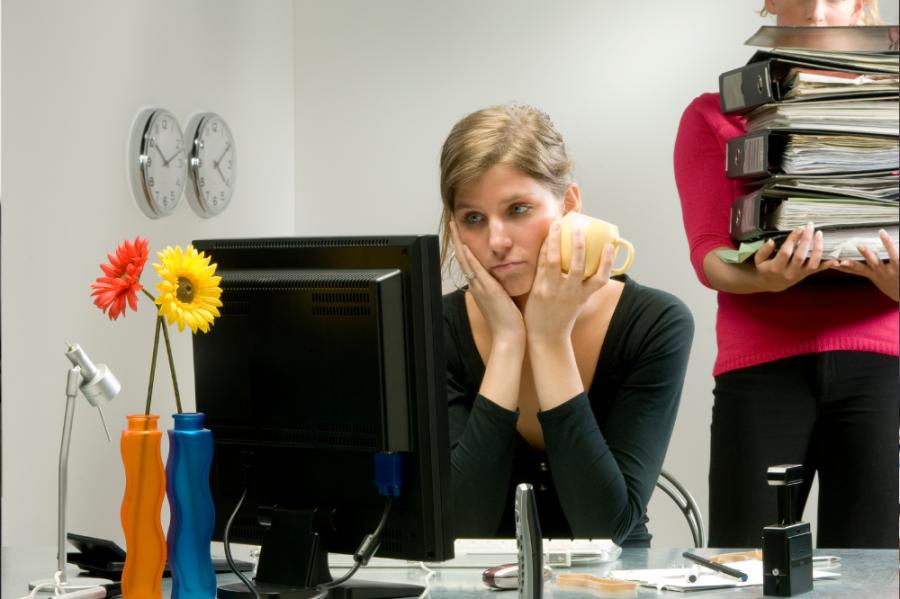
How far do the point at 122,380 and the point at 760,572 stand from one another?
1921 millimetres

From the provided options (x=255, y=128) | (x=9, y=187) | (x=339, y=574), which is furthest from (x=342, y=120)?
(x=339, y=574)

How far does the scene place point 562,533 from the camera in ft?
5.37

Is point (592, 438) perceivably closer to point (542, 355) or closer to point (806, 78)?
point (542, 355)

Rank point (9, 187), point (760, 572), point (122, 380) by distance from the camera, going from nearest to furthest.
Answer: point (760, 572) < point (9, 187) < point (122, 380)

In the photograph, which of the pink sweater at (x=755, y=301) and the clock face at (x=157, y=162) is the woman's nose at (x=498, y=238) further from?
the clock face at (x=157, y=162)

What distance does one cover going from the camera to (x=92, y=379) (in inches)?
47.6

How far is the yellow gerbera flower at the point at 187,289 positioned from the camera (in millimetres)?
1035

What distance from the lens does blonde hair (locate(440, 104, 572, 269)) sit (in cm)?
169

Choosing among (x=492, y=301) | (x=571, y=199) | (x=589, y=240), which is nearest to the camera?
(x=589, y=240)

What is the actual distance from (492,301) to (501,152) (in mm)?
249

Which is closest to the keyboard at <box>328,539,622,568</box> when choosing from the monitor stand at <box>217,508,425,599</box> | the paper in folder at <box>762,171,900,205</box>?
the monitor stand at <box>217,508,425,599</box>

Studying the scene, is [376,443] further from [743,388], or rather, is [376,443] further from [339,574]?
[743,388]

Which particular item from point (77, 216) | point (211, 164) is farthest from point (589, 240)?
point (211, 164)

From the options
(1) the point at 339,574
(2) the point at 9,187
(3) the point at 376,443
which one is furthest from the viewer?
(2) the point at 9,187
